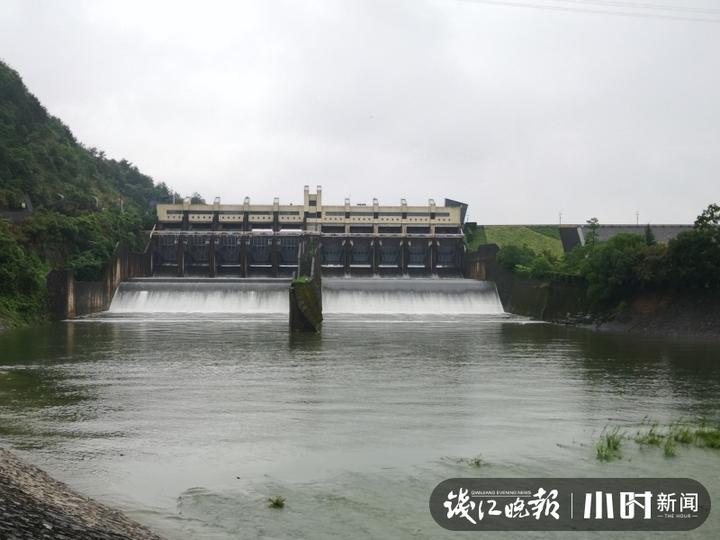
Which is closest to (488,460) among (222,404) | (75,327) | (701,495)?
(701,495)

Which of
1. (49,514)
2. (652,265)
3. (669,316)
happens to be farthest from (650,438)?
(652,265)

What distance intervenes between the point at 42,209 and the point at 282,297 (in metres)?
19.4

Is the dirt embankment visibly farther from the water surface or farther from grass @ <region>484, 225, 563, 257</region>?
grass @ <region>484, 225, 563, 257</region>

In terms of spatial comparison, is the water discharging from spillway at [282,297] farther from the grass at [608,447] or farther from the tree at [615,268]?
the grass at [608,447]

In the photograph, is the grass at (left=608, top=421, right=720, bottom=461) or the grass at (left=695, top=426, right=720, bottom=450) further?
the grass at (left=695, top=426, right=720, bottom=450)

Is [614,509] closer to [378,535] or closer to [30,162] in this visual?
[378,535]

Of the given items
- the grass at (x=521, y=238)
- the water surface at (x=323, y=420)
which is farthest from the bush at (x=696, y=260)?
the grass at (x=521, y=238)

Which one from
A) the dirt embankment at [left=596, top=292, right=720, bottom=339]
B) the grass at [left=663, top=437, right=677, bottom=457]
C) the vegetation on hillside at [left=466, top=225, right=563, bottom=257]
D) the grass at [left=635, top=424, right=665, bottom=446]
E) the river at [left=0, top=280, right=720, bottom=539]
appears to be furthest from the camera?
the vegetation on hillside at [left=466, top=225, right=563, bottom=257]

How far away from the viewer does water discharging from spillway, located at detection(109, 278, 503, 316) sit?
147 feet

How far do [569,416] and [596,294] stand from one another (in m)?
25.8

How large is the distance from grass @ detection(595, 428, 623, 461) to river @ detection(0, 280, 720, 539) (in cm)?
18

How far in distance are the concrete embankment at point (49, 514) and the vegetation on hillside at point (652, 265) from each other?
31.9 metres

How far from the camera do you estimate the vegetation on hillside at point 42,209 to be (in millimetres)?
37812

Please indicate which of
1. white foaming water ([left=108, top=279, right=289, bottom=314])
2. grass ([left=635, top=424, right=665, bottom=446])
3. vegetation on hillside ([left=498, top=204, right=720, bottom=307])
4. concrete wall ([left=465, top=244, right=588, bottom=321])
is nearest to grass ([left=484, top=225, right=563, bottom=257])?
concrete wall ([left=465, top=244, right=588, bottom=321])
